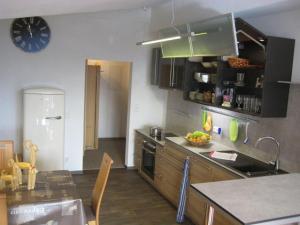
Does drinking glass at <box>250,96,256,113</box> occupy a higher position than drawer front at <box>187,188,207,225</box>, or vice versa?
drinking glass at <box>250,96,256,113</box>

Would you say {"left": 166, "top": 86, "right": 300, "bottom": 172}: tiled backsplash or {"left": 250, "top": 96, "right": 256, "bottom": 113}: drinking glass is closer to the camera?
{"left": 166, "top": 86, "right": 300, "bottom": 172}: tiled backsplash

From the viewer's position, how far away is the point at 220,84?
374 centimetres

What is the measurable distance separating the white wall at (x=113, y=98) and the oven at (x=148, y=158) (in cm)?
308

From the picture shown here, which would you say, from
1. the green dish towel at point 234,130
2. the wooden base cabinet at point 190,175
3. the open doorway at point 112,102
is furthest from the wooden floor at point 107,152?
the green dish towel at point 234,130

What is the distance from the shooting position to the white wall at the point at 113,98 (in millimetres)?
8078

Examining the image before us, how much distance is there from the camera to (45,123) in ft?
15.8

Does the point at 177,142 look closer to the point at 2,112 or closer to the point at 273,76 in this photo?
the point at 273,76

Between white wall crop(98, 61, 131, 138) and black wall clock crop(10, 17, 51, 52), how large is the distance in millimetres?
3097

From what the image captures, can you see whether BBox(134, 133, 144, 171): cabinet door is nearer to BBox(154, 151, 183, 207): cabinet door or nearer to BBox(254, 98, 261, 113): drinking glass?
BBox(154, 151, 183, 207): cabinet door

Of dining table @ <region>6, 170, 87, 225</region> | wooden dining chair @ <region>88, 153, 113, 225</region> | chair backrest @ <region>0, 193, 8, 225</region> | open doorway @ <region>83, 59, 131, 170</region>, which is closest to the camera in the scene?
chair backrest @ <region>0, 193, 8, 225</region>

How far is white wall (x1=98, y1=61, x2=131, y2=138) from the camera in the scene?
26.5 ft

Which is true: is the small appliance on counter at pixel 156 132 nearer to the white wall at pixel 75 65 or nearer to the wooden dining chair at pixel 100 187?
the white wall at pixel 75 65

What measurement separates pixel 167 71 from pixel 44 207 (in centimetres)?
316

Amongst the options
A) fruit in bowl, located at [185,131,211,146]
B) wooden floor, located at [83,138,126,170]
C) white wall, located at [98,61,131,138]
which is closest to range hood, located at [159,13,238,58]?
fruit in bowl, located at [185,131,211,146]
